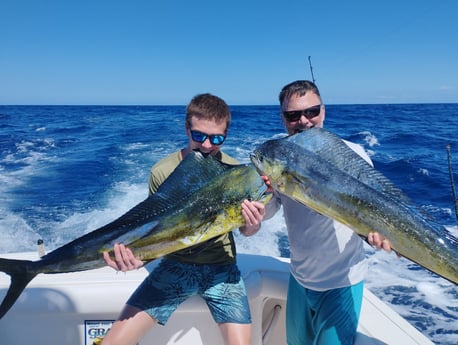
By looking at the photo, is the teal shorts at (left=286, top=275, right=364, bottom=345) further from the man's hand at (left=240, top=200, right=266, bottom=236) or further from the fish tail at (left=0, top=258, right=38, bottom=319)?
the fish tail at (left=0, top=258, right=38, bottom=319)

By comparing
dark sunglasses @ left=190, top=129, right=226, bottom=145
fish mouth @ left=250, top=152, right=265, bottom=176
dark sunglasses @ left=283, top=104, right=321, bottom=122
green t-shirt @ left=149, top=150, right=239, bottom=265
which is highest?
dark sunglasses @ left=283, top=104, right=321, bottom=122

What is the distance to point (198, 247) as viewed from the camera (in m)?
1.97

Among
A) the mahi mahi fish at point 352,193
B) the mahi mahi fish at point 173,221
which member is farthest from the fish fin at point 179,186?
the mahi mahi fish at point 352,193

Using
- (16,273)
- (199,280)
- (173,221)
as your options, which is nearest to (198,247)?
(199,280)

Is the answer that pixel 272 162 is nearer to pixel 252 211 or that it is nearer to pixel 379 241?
pixel 252 211

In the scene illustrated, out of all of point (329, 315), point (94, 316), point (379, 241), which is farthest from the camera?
point (94, 316)

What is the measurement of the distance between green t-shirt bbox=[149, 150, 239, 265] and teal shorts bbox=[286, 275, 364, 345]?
47cm

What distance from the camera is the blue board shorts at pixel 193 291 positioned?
1941 mm

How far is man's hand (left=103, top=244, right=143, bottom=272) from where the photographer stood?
1.49m

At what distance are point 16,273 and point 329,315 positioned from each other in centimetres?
149

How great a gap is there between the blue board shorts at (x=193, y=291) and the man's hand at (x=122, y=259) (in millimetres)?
480

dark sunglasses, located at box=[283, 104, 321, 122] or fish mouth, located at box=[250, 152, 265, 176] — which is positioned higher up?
dark sunglasses, located at box=[283, 104, 321, 122]

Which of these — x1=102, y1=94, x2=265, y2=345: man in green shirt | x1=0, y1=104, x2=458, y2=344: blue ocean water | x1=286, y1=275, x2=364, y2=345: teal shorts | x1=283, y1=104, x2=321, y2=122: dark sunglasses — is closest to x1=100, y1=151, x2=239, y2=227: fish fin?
x1=102, y1=94, x2=265, y2=345: man in green shirt

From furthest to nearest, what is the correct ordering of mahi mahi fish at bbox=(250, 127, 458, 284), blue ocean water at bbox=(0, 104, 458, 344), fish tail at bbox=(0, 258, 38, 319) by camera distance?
blue ocean water at bbox=(0, 104, 458, 344) < fish tail at bbox=(0, 258, 38, 319) < mahi mahi fish at bbox=(250, 127, 458, 284)
